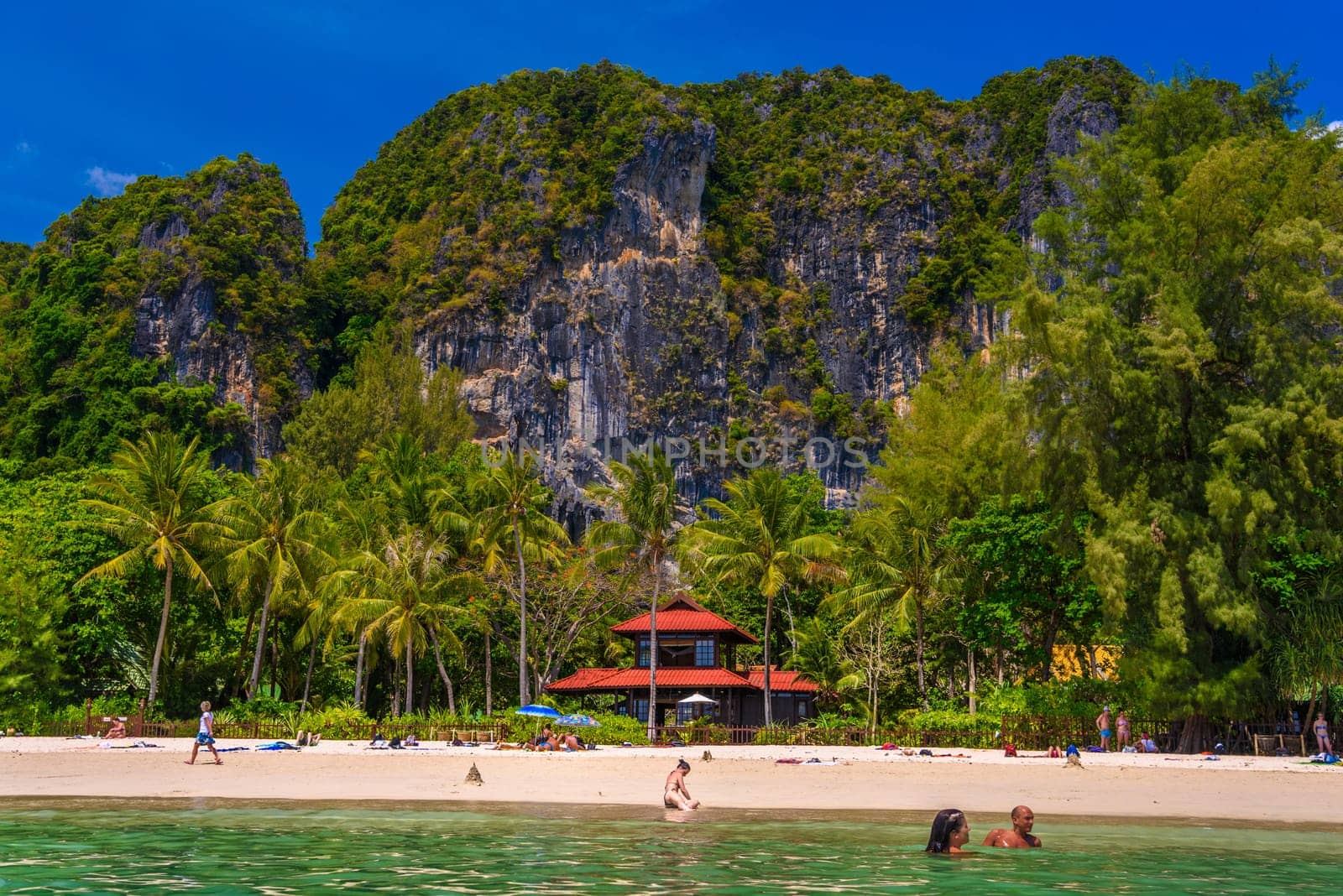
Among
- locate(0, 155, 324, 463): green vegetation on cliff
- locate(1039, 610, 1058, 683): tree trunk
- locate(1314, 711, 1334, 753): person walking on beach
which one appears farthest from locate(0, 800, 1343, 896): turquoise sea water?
locate(0, 155, 324, 463): green vegetation on cliff

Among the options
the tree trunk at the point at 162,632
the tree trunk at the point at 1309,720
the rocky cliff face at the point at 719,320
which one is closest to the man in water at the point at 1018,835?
the tree trunk at the point at 1309,720

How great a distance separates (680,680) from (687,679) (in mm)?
305

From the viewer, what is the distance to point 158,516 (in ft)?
144

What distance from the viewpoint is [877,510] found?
4841 centimetres

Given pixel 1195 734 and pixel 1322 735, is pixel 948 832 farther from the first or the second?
pixel 1195 734

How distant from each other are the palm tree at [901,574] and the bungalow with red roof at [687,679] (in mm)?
5886

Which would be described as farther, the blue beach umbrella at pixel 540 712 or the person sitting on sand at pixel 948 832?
the blue beach umbrella at pixel 540 712

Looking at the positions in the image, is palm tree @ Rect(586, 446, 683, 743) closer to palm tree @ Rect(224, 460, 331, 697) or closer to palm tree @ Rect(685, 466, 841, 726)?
palm tree @ Rect(685, 466, 841, 726)

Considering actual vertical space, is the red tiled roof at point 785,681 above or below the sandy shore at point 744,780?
above

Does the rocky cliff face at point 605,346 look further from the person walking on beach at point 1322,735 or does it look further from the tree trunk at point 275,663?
the person walking on beach at point 1322,735

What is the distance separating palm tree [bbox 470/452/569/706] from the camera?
4588 centimetres

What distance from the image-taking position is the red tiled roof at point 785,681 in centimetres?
4784

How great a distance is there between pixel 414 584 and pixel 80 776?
624 inches


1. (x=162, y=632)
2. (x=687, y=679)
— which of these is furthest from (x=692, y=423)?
(x=162, y=632)
